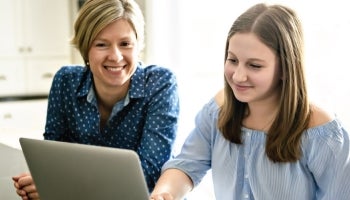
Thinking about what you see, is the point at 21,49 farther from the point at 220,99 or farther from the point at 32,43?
the point at 220,99

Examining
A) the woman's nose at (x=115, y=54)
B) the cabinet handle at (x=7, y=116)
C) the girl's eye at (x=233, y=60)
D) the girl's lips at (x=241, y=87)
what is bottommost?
the cabinet handle at (x=7, y=116)

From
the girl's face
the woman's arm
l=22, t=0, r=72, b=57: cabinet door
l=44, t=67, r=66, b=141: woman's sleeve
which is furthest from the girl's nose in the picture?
l=22, t=0, r=72, b=57: cabinet door

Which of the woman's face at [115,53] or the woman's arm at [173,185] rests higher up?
the woman's face at [115,53]

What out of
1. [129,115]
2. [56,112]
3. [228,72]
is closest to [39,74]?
[56,112]

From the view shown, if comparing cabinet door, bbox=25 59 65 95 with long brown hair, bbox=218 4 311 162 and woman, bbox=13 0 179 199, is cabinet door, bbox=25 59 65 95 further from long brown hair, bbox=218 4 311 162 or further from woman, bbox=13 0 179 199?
long brown hair, bbox=218 4 311 162

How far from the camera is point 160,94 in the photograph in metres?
1.54

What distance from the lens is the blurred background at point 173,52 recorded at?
5.56 ft

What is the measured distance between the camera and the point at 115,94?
5.21 ft

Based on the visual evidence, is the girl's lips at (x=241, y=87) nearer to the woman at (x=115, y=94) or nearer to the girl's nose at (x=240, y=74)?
the girl's nose at (x=240, y=74)

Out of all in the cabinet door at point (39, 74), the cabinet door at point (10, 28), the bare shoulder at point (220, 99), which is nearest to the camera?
the bare shoulder at point (220, 99)

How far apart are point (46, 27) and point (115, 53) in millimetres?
2292

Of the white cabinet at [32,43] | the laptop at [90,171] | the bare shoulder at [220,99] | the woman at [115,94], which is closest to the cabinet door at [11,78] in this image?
the white cabinet at [32,43]

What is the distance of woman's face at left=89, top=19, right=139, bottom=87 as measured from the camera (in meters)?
1.47

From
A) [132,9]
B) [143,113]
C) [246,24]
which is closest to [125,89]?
[143,113]
